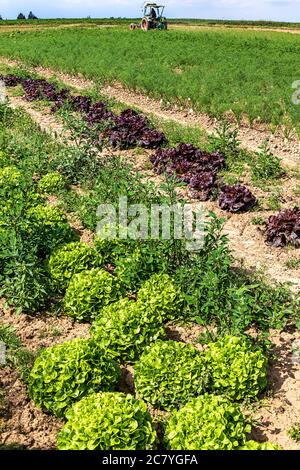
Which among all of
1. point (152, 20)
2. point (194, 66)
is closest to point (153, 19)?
point (152, 20)

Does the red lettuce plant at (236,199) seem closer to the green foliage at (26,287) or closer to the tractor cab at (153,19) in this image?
the green foliage at (26,287)

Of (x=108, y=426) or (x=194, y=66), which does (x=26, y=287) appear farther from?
(x=194, y=66)

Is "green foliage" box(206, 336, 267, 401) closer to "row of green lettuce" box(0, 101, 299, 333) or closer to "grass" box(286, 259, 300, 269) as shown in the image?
"row of green lettuce" box(0, 101, 299, 333)

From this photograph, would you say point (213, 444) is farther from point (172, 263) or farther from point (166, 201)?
point (166, 201)

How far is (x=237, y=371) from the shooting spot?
4.96 metres

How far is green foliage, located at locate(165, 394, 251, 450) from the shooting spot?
406 centimetres

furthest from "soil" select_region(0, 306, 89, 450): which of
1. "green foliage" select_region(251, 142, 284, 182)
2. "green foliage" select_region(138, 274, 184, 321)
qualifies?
"green foliage" select_region(251, 142, 284, 182)

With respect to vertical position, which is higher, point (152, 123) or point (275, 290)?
point (152, 123)

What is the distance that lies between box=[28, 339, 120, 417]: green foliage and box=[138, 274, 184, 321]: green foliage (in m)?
1.20

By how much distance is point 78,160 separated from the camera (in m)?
10.6

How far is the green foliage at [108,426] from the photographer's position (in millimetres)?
3992

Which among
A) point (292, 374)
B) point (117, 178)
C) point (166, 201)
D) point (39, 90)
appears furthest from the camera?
point (39, 90)

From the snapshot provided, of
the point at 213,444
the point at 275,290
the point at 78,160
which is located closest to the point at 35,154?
the point at 78,160

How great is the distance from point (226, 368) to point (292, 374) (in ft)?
3.19
